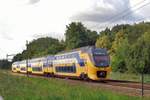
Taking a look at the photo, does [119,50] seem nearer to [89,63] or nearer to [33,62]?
[33,62]

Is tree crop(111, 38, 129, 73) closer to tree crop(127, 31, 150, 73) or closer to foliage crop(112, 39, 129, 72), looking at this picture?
foliage crop(112, 39, 129, 72)

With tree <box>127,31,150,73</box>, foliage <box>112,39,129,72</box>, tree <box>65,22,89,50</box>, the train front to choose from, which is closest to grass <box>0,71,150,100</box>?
the train front

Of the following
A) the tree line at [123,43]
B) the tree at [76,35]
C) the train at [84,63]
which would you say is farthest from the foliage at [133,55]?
the tree at [76,35]

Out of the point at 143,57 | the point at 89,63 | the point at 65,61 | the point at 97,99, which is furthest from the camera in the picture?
the point at 143,57

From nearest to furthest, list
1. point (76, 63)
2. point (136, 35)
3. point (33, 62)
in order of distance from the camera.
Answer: point (76, 63), point (33, 62), point (136, 35)

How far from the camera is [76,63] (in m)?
47.7

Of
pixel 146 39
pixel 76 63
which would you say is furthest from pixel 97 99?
pixel 146 39

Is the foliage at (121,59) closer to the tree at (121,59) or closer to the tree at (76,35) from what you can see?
the tree at (121,59)

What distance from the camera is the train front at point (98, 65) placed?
42906mm

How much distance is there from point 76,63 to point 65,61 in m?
5.51

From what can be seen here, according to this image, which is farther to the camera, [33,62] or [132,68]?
[33,62]

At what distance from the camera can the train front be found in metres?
42.9

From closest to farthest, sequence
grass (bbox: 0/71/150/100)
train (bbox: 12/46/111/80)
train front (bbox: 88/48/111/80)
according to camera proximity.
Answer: grass (bbox: 0/71/150/100), train front (bbox: 88/48/111/80), train (bbox: 12/46/111/80)

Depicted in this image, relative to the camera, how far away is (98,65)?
43.1 m
